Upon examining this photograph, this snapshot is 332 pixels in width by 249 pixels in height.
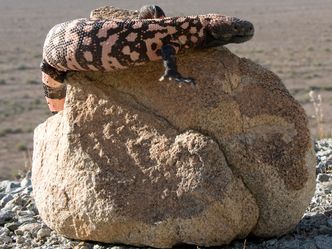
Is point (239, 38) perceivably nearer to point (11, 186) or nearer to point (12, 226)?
point (12, 226)

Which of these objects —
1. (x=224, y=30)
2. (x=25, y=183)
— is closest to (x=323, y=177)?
(x=224, y=30)

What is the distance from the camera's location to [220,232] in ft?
15.7

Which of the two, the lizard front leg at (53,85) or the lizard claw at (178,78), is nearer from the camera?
the lizard claw at (178,78)

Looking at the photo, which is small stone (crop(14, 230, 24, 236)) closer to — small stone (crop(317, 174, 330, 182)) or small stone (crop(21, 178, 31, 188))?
small stone (crop(21, 178, 31, 188))

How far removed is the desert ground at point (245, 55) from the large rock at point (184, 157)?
3344 mm

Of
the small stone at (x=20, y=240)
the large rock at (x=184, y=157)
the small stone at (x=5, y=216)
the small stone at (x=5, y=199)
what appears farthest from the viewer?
the small stone at (x=5, y=199)

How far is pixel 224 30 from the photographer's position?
5.23 metres

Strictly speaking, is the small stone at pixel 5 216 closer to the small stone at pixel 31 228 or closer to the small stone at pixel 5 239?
the small stone at pixel 31 228

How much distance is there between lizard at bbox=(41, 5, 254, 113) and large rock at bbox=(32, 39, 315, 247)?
0.39ft

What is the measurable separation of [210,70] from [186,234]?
46.0 inches

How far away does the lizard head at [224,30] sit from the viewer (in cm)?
514

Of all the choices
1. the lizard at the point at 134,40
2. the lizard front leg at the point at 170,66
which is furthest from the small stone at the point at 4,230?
the lizard front leg at the point at 170,66

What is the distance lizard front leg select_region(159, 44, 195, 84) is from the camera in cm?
481

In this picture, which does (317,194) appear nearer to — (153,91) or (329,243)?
(329,243)
